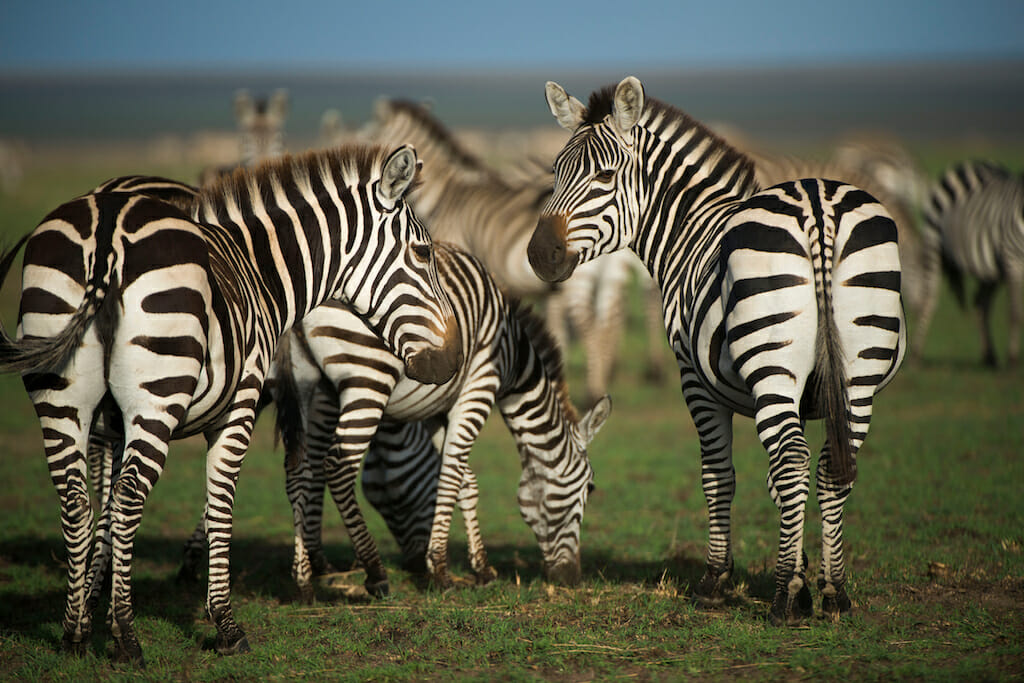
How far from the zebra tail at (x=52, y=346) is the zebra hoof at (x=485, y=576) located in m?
3.14

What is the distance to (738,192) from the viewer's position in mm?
5891

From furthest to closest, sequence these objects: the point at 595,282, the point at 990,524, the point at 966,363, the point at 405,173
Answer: the point at 966,363
the point at 595,282
the point at 990,524
the point at 405,173

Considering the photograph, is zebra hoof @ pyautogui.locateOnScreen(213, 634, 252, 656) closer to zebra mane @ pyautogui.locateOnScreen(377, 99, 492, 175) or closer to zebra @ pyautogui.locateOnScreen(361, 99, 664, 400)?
zebra @ pyautogui.locateOnScreen(361, 99, 664, 400)

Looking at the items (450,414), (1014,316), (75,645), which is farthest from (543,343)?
(1014,316)

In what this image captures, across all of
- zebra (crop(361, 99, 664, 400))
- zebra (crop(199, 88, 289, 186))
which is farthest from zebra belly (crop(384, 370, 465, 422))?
zebra (crop(199, 88, 289, 186))

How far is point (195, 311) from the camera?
4.46m

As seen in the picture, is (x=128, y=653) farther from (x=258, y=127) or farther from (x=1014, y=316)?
(x=1014, y=316)

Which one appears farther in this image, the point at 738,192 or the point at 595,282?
the point at 595,282

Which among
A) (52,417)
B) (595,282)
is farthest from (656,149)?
(595,282)

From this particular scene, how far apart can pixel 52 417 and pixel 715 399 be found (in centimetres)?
352

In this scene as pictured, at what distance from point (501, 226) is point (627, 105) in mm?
7194

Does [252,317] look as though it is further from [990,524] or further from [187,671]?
[990,524]

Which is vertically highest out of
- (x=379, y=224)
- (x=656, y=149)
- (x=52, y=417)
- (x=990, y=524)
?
(x=656, y=149)

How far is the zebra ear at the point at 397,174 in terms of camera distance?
5.20 meters
